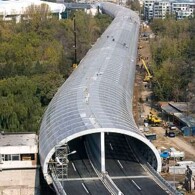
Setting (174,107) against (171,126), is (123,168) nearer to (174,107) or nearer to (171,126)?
(171,126)

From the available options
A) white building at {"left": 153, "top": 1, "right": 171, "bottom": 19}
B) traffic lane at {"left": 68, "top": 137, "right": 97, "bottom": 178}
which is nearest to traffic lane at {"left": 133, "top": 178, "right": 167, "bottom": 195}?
traffic lane at {"left": 68, "top": 137, "right": 97, "bottom": 178}

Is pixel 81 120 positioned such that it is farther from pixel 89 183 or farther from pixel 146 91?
pixel 146 91

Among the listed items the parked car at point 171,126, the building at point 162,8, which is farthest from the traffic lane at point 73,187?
the building at point 162,8

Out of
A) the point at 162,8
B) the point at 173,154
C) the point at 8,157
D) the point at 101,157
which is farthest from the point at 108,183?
the point at 162,8

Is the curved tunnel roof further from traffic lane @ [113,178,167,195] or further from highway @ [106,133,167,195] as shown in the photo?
traffic lane @ [113,178,167,195]

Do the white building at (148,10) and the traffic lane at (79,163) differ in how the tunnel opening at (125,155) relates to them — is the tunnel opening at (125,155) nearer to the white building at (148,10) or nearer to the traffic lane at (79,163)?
the traffic lane at (79,163)

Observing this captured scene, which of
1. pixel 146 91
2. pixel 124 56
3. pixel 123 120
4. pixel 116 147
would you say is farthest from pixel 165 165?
pixel 146 91
